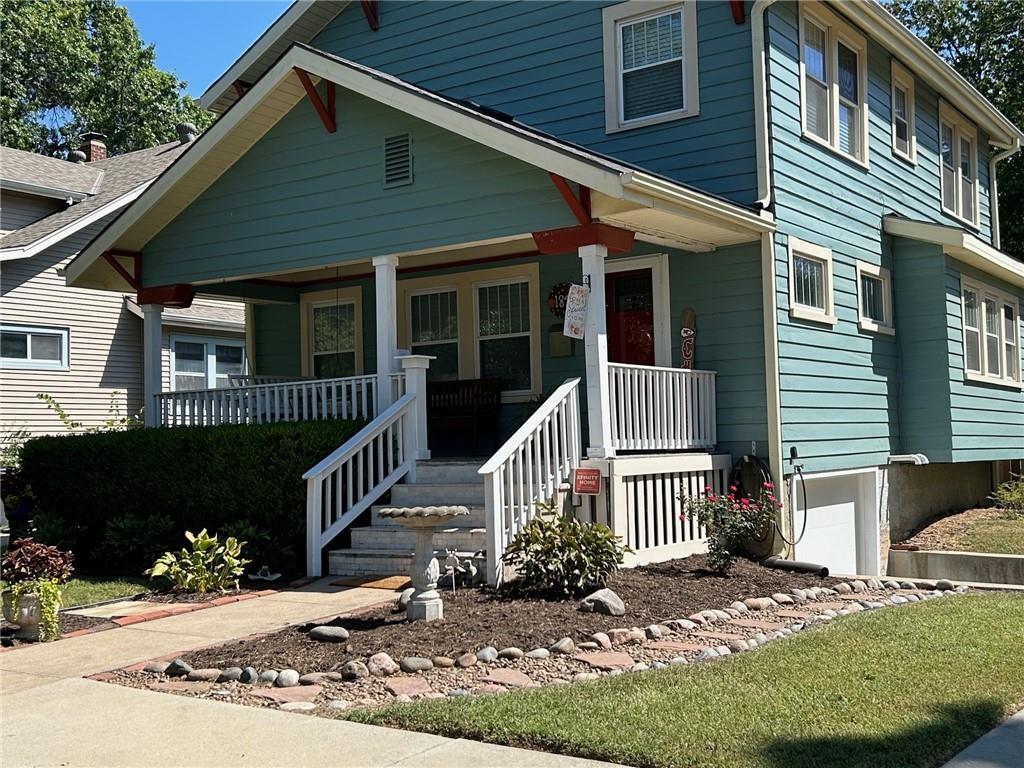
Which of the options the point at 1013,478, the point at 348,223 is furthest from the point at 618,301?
the point at 1013,478

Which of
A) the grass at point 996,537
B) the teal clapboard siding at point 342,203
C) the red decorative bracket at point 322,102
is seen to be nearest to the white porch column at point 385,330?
the teal clapboard siding at point 342,203

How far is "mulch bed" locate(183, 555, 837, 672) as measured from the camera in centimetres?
680

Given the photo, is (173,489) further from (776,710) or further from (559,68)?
(776,710)

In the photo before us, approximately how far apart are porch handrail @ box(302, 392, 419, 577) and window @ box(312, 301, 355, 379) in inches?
151

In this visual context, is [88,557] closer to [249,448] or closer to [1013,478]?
[249,448]

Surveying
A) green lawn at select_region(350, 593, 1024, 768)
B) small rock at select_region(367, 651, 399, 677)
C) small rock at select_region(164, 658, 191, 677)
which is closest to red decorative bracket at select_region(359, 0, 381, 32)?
small rock at select_region(164, 658, 191, 677)

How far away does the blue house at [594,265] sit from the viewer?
10.5 meters

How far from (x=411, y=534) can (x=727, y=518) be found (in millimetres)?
3115

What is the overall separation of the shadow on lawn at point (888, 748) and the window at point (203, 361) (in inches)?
752

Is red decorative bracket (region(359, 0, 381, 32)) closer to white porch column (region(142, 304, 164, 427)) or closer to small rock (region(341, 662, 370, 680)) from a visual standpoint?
white porch column (region(142, 304, 164, 427))

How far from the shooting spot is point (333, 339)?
15.7 metres

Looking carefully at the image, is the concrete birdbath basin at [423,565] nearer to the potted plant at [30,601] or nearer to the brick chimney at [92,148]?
the potted plant at [30,601]

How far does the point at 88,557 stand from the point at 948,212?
1401 cm

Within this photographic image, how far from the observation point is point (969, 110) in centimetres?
1738
